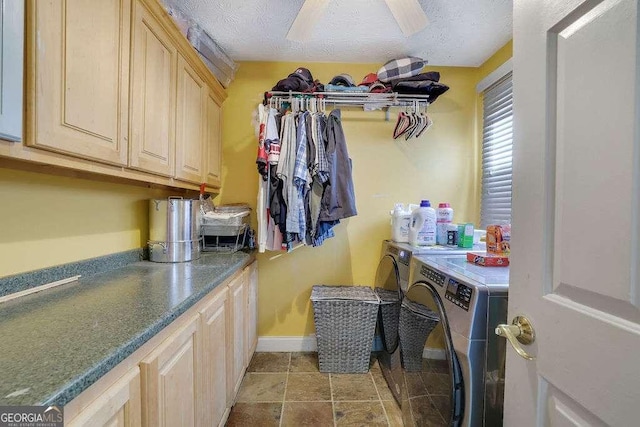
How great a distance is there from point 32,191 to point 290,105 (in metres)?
1.54

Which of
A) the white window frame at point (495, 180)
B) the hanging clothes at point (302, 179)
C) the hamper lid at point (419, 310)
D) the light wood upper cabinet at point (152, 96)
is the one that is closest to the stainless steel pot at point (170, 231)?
the light wood upper cabinet at point (152, 96)

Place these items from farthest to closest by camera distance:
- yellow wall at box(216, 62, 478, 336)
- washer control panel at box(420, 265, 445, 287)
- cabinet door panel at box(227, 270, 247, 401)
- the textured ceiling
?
yellow wall at box(216, 62, 478, 336)
the textured ceiling
cabinet door panel at box(227, 270, 247, 401)
washer control panel at box(420, 265, 445, 287)

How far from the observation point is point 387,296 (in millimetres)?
1967

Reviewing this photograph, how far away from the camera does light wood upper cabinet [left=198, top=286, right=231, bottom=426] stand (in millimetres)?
1096

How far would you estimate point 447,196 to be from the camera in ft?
7.53

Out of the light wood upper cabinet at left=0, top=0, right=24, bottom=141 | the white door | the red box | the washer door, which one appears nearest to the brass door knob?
the white door

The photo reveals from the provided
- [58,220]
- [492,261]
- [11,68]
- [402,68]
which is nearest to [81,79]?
[11,68]

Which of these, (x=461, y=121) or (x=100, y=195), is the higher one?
(x=461, y=121)

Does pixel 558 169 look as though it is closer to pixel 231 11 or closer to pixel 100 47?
pixel 100 47

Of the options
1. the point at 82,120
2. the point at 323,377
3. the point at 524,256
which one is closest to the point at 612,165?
the point at 524,256

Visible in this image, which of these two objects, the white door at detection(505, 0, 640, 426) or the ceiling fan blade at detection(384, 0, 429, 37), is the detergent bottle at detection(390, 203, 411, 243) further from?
the white door at detection(505, 0, 640, 426)

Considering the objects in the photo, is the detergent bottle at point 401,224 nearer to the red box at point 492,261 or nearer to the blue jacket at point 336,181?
the blue jacket at point 336,181

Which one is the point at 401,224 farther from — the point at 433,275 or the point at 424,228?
the point at 433,275

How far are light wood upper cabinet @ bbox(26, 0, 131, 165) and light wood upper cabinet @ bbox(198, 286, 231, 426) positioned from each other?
2.39 ft
